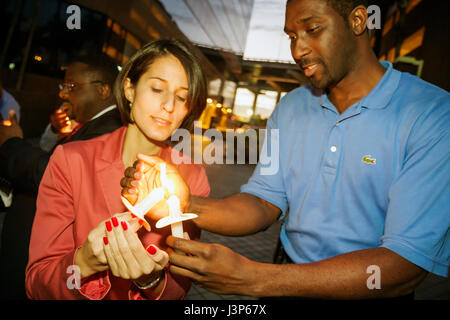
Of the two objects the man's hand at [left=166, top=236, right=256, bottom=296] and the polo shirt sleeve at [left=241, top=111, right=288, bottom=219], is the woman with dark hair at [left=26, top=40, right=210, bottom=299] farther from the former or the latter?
the polo shirt sleeve at [left=241, top=111, right=288, bottom=219]

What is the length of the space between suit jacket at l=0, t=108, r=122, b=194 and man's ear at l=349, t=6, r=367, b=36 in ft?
6.45

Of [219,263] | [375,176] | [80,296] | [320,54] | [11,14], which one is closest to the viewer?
[219,263]

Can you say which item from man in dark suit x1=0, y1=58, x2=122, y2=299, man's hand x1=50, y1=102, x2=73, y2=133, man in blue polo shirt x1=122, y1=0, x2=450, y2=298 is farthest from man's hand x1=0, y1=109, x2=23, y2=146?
man in blue polo shirt x1=122, y1=0, x2=450, y2=298

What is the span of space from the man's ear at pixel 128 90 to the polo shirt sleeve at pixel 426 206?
6.21ft

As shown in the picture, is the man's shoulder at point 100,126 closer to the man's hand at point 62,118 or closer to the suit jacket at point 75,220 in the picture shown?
the suit jacket at point 75,220

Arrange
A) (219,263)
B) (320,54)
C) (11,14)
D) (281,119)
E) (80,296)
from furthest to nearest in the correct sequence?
1. (11,14)
2. (281,119)
3. (320,54)
4. (80,296)
5. (219,263)

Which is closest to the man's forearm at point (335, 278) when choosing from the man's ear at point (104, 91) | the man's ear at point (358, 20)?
the man's ear at point (358, 20)

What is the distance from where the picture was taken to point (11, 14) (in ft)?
41.0

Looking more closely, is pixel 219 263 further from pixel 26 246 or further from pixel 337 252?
pixel 26 246

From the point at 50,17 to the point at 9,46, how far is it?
93.5 inches

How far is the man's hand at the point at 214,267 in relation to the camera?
4.28 feet

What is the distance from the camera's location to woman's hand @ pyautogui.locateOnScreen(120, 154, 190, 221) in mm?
1579

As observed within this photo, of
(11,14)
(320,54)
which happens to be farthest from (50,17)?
(320,54)

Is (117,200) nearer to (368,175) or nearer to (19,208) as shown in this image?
(19,208)
